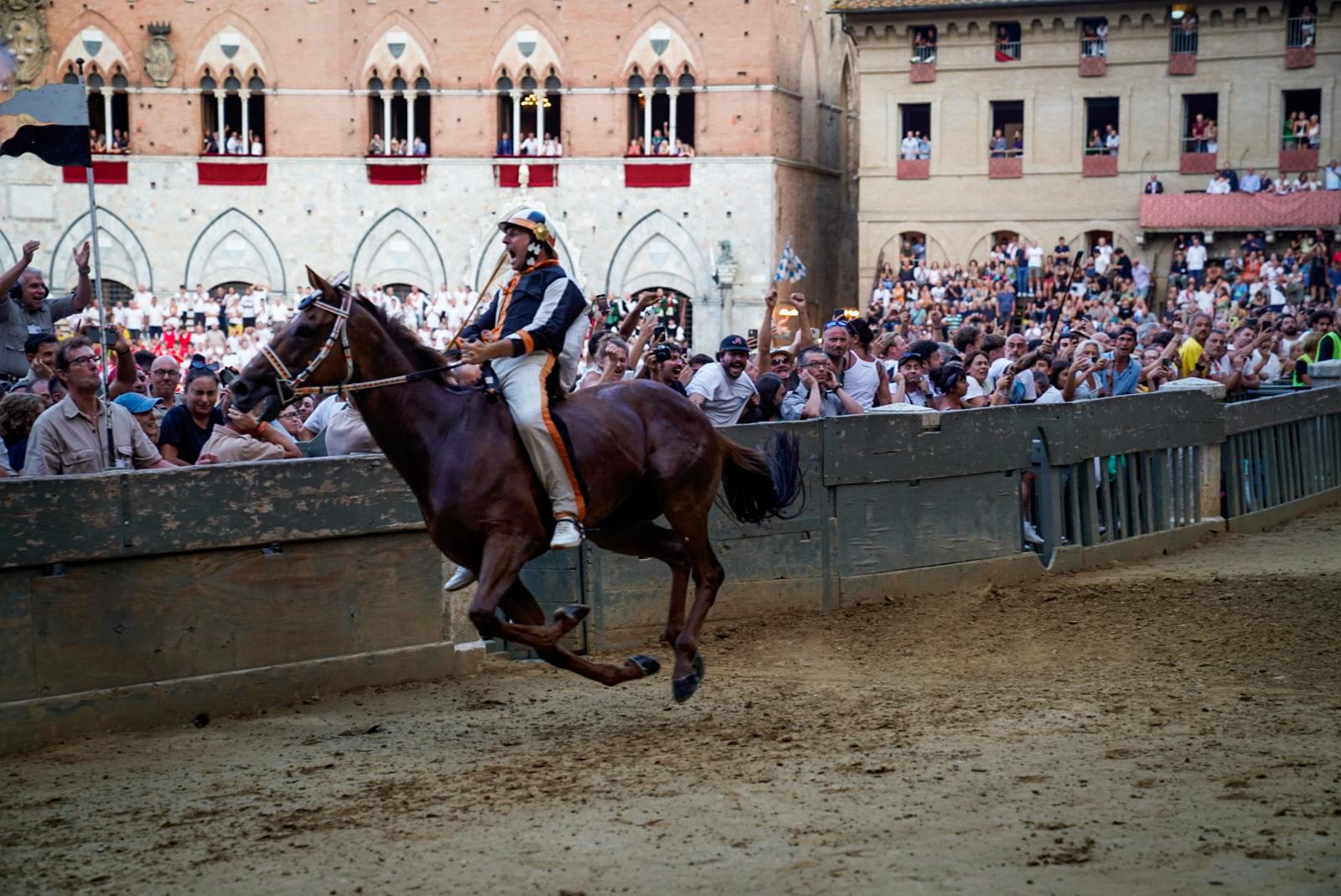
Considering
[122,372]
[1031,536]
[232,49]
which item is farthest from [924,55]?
[122,372]

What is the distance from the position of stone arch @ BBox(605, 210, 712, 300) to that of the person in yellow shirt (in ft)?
93.8

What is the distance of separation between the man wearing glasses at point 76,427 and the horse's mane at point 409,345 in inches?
72.1

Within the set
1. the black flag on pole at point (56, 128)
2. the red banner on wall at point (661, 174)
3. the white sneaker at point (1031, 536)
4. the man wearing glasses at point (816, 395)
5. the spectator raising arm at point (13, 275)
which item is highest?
the red banner on wall at point (661, 174)

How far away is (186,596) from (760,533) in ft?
15.6

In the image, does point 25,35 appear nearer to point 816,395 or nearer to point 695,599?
point 816,395

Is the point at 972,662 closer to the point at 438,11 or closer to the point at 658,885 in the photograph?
the point at 658,885

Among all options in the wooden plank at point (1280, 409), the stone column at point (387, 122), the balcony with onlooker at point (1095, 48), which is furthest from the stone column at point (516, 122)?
the wooden plank at point (1280, 409)

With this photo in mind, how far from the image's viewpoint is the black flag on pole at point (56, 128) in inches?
457

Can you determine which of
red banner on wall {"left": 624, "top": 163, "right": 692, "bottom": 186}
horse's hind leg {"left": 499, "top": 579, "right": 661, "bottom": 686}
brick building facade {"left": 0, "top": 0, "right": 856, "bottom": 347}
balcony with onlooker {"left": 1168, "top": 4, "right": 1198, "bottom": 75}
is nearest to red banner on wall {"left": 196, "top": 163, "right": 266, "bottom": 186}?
brick building facade {"left": 0, "top": 0, "right": 856, "bottom": 347}

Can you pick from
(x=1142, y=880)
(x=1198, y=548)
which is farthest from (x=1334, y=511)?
(x=1142, y=880)

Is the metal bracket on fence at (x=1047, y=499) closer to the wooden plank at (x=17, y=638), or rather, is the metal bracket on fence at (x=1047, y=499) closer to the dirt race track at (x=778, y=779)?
the dirt race track at (x=778, y=779)

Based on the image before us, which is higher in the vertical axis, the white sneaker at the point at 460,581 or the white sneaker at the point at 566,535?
the white sneaker at the point at 566,535

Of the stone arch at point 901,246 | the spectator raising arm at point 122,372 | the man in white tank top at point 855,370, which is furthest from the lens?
the stone arch at point 901,246

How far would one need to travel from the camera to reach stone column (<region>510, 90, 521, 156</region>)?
50.5m
